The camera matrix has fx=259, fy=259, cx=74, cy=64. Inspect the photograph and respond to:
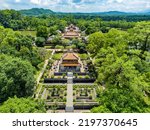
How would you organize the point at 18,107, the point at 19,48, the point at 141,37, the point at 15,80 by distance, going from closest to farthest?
the point at 18,107 < the point at 15,80 < the point at 141,37 < the point at 19,48

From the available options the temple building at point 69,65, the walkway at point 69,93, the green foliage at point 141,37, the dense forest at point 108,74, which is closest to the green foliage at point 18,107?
the dense forest at point 108,74

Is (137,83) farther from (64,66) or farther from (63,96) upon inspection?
(64,66)

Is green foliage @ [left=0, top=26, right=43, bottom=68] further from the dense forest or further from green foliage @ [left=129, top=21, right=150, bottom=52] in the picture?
green foliage @ [left=129, top=21, right=150, bottom=52]

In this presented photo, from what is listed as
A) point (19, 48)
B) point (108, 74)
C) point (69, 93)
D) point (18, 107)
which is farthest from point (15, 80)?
point (19, 48)

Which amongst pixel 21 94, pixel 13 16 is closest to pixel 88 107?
pixel 21 94

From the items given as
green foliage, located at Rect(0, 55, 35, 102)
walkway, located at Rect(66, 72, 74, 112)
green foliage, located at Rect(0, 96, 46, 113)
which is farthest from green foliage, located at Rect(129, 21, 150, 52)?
green foliage, located at Rect(0, 96, 46, 113)

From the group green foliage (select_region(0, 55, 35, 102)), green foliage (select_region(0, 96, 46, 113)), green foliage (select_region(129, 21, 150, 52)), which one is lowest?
green foliage (select_region(0, 55, 35, 102))

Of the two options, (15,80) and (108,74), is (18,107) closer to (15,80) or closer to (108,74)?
(15,80)

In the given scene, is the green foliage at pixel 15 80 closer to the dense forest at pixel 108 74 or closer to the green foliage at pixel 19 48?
the dense forest at pixel 108 74
